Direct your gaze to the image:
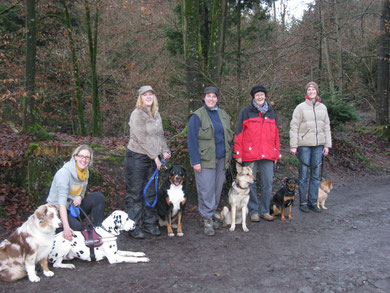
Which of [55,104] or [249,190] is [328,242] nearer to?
[249,190]

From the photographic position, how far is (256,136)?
552 cm

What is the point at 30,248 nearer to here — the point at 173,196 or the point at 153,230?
the point at 153,230

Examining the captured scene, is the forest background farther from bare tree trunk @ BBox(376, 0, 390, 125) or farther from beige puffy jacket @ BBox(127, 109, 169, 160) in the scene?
beige puffy jacket @ BBox(127, 109, 169, 160)

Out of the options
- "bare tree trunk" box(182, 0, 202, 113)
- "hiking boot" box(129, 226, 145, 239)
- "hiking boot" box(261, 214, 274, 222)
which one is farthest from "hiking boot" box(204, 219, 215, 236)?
"bare tree trunk" box(182, 0, 202, 113)

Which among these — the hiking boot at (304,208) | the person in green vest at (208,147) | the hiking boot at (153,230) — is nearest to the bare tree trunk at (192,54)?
the person in green vest at (208,147)

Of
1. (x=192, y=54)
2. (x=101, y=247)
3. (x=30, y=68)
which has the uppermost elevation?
(x=192, y=54)

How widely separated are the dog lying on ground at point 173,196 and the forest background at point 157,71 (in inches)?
62.6

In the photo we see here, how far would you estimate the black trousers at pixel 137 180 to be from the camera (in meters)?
4.97

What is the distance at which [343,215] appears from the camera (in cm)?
619

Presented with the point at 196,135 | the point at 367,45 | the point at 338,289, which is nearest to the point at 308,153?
the point at 196,135

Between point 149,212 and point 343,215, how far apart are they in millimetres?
3804

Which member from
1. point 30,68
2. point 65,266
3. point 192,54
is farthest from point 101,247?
point 30,68

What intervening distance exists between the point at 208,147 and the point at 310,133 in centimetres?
218

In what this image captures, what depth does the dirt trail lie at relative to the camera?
3.41 metres
